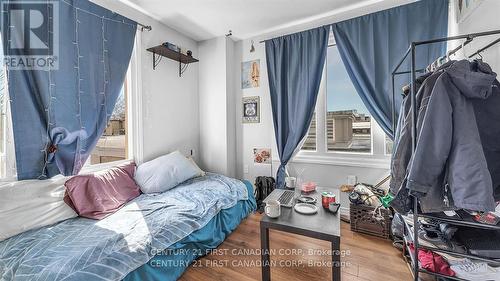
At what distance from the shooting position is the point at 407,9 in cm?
213

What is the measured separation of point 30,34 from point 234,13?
1853mm

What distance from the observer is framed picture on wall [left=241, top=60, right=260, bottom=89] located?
304 cm

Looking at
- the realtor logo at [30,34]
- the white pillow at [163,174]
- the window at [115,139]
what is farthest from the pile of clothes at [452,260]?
the realtor logo at [30,34]

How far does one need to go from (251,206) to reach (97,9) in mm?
2567

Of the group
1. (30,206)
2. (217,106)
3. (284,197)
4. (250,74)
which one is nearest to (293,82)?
(250,74)

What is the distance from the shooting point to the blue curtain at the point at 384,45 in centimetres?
204

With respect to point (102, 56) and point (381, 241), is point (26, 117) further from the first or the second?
point (381, 241)

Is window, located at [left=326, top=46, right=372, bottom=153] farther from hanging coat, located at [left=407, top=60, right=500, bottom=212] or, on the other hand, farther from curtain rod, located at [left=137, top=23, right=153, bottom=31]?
curtain rod, located at [left=137, top=23, right=153, bottom=31]

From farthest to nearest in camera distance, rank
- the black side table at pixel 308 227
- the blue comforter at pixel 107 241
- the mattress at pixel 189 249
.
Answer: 1. the mattress at pixel 189 249
2. the black side table at pixel 308 227
3. the blue comforter at pixel 107 241

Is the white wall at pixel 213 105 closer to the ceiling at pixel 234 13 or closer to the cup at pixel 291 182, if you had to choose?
the ceiling at pixel 234 13

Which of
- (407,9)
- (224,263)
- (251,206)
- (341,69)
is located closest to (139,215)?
(224,263)

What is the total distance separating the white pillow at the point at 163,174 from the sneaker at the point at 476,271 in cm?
234

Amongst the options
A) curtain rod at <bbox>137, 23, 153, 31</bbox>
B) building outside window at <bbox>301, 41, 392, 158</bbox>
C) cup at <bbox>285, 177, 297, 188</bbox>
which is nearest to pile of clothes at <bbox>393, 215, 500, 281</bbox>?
cup at <bbox>285, 177, 297, 188</bbox>

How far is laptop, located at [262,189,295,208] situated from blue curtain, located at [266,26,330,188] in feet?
2.86
